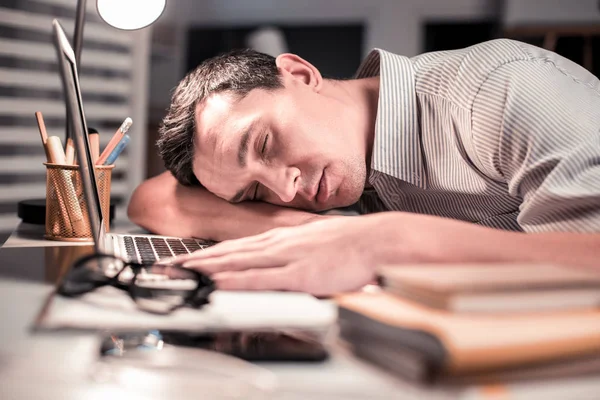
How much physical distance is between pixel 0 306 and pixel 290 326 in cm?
33

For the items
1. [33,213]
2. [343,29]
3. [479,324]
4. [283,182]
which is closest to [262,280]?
[479,324]

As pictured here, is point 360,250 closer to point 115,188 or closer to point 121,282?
point 121,282

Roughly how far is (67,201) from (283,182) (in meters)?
0.41

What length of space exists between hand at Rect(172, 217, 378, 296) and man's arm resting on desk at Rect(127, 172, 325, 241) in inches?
17.3

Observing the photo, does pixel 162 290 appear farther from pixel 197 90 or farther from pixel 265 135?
pixel 197 90

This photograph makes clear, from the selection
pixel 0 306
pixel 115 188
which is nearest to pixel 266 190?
pixel 0 306

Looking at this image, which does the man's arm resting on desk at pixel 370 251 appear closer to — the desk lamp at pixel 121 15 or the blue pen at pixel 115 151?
the blue pen at pixel 115 151

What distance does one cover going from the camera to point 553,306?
1.74 ft

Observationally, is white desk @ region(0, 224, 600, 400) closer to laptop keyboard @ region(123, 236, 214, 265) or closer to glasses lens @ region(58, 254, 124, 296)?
glasses lens @ region(58, 254, 124, 296)

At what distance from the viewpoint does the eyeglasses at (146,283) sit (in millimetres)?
660

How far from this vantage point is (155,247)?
1.14m

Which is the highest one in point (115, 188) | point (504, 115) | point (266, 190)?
point (504, 115)

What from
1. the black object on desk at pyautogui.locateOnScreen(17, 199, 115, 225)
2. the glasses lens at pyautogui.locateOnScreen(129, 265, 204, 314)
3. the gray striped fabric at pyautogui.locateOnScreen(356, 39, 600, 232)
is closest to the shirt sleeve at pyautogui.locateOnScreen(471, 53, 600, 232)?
the gray striped fabric at pyautogui.locateOnScreen(356, 39, 600, 232)

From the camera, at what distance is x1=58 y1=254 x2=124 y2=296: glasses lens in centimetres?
69
